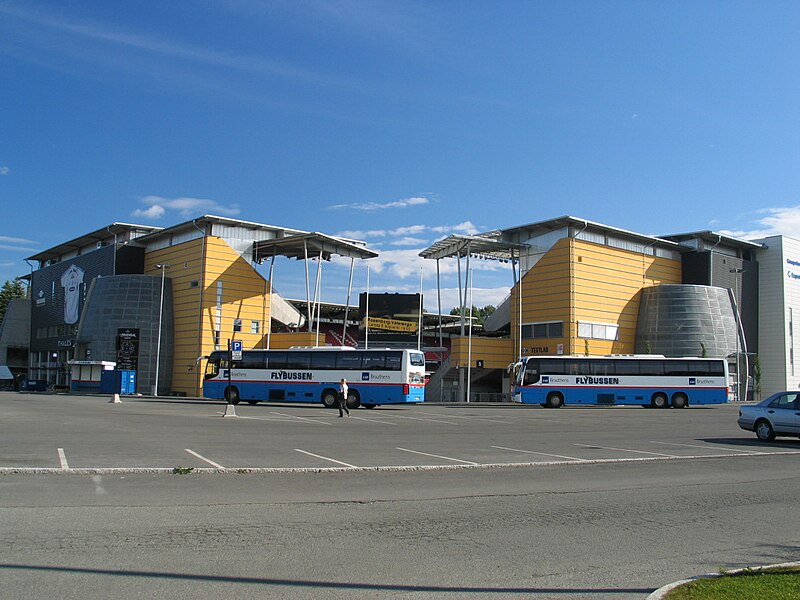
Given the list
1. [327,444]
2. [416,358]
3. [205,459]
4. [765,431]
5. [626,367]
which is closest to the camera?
[205,459]

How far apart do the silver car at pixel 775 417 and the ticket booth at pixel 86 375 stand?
50.0 meters

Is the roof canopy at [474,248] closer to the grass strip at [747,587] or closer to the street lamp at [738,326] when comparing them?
the street lamp at [738,326]

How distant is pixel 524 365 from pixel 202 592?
3854cm

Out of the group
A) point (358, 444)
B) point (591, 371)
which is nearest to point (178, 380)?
point (591, 371)

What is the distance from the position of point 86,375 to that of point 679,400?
151ft

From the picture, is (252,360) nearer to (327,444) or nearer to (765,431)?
(327,444)

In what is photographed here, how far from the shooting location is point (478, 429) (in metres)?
23.5

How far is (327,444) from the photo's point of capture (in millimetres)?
17484

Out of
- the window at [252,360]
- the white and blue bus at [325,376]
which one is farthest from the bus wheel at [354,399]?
the window at [252,360]

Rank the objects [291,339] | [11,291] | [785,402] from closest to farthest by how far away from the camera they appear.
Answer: [785,402], [291,339], [11,291]

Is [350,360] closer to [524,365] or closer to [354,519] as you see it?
[524,365]

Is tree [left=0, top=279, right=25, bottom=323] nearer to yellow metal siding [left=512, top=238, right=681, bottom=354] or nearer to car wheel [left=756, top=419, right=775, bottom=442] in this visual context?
yellow metal siding [left=512, top=238, right=681, bottom=354]

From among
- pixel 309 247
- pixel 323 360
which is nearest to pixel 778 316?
pixel 309 247

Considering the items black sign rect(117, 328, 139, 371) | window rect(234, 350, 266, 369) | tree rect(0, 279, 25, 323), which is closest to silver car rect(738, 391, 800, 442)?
window rect(234, 350, 266, 369)
